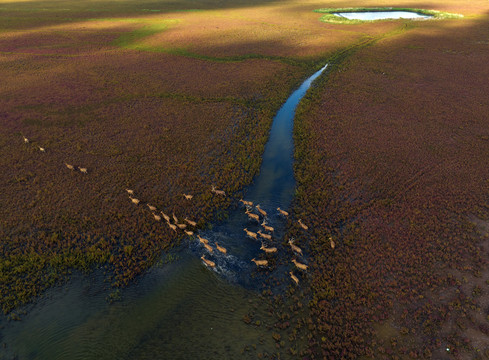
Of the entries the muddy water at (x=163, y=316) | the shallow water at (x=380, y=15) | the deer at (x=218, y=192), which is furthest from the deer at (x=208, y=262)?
the shallow water at (x=380, y=15)

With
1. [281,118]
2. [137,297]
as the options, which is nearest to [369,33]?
[281,118]

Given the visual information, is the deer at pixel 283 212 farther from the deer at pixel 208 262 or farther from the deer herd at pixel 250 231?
the deer at pixel 208 262

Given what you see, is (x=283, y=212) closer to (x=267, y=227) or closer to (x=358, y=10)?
(x=267, y=227)

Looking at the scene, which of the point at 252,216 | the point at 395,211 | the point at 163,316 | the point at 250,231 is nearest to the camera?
the point at 163,316

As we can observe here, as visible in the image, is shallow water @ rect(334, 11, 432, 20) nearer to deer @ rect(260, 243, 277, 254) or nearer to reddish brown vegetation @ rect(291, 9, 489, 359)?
reddish brown vegetation @ rect(291, 9, 489, 359)

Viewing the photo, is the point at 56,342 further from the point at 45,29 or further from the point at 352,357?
the point at 45,29

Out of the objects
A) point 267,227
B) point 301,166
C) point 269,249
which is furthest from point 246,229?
point 301,166

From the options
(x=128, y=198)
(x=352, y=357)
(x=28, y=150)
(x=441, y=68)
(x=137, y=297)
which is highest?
(x=441, y=68)
